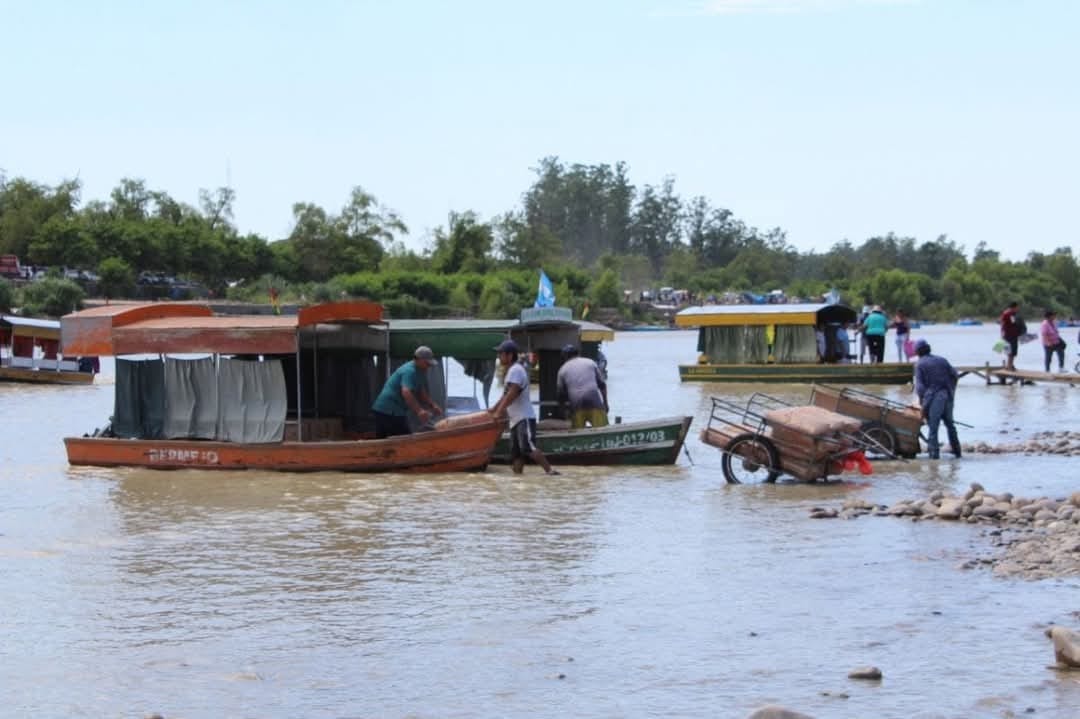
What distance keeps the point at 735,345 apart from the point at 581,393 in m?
21.4

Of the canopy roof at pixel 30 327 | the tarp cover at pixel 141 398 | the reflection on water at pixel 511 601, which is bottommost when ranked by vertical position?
the reflection on water at pixel 511 601

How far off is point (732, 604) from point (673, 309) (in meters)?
112

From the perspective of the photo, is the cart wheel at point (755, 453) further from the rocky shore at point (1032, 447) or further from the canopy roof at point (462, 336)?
the rocky shore at point (1032, 447)

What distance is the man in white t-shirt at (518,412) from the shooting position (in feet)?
53.6

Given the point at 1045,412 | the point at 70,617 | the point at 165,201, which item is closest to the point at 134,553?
the point at 70,617

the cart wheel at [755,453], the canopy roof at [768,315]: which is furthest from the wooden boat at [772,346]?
the cart wheel at [755,453]

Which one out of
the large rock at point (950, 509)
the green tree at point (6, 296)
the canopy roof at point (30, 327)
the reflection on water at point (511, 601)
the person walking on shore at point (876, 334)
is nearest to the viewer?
the reflection on water at point (511, 601)

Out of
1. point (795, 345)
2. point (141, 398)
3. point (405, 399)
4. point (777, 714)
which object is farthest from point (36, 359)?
point (777, 714)

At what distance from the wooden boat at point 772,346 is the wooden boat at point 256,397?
1856 cm

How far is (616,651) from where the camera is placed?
29.4 feet

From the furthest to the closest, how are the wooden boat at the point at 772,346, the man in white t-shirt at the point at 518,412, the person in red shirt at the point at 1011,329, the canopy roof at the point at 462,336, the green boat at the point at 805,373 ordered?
the wooden boat at the point at 772,346 < the green boat at the point at 805,373 < the person in red shirt at the point at 1011,329 < the canopy roof at the point at 462,336 < the man in white t-shirt at the point at 518,412

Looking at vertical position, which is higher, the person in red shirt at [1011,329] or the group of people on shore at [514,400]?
the person in red shirt at [1011,329]

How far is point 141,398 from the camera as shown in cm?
1911

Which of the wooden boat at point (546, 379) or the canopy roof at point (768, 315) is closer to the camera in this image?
the wooden boat at point (546, 379)
